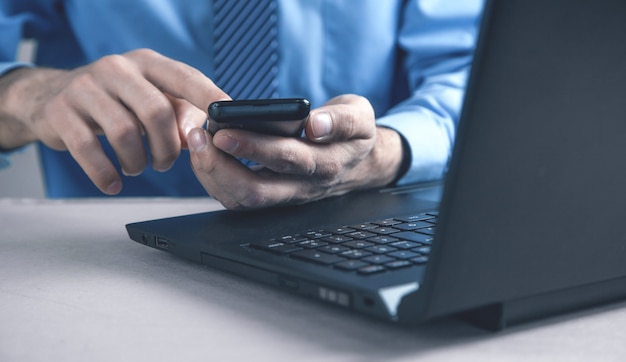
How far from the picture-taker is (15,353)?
344 mm

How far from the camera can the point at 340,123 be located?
59 cm

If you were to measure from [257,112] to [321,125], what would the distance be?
0.10 m

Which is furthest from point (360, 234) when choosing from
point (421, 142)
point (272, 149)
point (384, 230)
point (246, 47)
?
point (246, 47)

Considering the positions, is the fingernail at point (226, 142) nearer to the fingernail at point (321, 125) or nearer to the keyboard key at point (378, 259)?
the fingernail at point (321, 125)

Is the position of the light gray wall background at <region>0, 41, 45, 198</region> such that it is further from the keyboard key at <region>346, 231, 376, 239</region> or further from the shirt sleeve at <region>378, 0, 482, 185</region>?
the keyboard key at <region>346, 231, 376, 239</region>

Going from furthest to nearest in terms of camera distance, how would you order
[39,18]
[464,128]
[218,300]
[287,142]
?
[39,18] < [287,142] < [218,300] < [464,128]

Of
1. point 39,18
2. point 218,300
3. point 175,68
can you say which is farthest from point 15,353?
point 39,18

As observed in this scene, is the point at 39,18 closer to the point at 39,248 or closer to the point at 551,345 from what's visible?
the point at 39,248

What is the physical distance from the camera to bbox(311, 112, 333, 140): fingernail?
571 mm

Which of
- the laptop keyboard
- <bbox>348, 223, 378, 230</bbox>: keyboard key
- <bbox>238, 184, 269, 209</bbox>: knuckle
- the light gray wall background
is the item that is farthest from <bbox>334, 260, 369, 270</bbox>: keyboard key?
the light gray wall background

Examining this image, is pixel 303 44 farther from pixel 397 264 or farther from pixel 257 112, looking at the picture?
pixel 397 264

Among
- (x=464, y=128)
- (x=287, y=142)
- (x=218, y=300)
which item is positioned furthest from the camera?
(x=287, y=142)

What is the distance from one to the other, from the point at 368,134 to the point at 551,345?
0.33 meters

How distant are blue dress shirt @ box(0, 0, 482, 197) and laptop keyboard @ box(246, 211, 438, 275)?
54 centimetres
